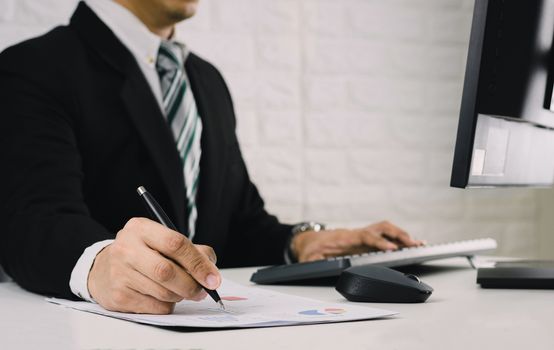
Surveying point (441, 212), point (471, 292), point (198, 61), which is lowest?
point (441, 212)

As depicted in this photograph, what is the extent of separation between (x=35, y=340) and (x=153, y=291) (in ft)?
0.40

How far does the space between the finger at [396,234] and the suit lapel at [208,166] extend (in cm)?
45

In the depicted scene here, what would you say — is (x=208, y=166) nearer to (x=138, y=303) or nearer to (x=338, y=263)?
(x=338, y=263)

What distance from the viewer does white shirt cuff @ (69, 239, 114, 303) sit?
2.58 ft

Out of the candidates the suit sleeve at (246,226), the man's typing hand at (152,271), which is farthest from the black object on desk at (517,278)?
the suit sleeve at (246,226)

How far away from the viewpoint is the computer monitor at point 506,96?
788 millimetres

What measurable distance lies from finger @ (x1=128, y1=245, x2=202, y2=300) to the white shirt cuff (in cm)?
13

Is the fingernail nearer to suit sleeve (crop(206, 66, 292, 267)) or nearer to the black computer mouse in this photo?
the black computer mouse

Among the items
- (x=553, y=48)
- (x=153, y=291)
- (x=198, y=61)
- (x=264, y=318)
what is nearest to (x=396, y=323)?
(x=264, y=318)

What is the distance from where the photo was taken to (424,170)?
6.86 feet

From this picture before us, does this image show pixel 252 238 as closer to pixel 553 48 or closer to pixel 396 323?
pixel 553 48

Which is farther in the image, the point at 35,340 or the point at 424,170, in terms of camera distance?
the point at 424,170

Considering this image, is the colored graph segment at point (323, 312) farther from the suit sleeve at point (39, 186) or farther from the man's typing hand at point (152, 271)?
the suit sleeve at point (39, 186)

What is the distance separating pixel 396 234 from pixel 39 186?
55cm
